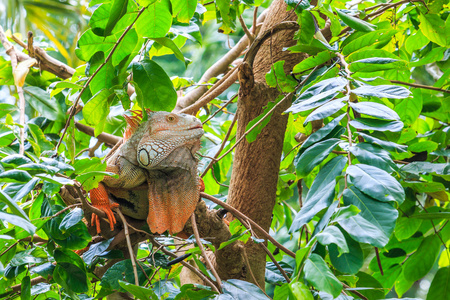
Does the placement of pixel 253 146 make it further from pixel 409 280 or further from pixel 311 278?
pixel 311 278

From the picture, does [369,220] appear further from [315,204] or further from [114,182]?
[114,182]

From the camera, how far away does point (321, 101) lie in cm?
111

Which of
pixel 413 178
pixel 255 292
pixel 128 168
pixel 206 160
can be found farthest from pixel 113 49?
pixel 413 178

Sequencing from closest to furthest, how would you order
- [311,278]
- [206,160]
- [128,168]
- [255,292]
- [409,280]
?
[311,278]
[255,292]
[128,168]
[409,280]
[206,160]

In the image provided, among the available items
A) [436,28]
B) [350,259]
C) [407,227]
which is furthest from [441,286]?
[350,259]

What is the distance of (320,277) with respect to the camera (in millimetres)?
767

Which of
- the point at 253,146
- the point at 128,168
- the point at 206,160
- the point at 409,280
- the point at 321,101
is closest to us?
the point at 321,101

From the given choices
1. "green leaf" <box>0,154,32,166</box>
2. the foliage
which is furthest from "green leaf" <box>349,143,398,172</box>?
"green leaf" <box>0,154,32,166</box>

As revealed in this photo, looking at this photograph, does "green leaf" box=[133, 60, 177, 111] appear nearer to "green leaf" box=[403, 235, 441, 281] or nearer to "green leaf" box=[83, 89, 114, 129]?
"green leaf" box=[83, 89, 114, 129]

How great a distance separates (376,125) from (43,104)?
146cm

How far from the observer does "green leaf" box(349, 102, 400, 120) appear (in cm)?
98

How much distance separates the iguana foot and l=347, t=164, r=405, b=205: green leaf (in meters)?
0.99

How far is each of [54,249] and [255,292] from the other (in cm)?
74

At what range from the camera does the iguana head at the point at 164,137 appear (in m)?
1.71
